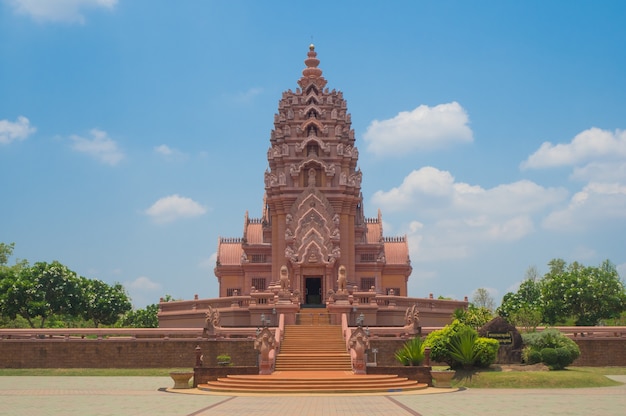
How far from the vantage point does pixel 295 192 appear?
60.8 metres

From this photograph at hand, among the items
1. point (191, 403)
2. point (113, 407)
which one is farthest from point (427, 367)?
point (113, 407)

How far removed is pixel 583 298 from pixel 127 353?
140 ft

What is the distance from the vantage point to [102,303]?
7481cm

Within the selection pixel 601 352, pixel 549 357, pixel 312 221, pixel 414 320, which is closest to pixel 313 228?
pixel 312 221

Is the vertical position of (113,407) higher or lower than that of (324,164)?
lower

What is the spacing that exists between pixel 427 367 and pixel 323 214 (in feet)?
82.9

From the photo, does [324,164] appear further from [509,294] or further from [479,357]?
[509,294]

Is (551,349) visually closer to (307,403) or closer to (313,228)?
(307,403)

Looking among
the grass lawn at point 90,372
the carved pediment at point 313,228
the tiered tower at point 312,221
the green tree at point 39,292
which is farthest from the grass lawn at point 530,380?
the green tree at point 39,292

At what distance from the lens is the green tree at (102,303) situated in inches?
2862

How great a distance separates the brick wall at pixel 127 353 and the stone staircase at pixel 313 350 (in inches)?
108

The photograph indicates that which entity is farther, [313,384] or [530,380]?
[530,380]

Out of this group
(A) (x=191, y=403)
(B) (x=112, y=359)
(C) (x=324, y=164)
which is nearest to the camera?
(A) (x=191, y=403)

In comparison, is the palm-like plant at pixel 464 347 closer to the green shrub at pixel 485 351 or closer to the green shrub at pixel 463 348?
the green shrub at pixel 463 348
